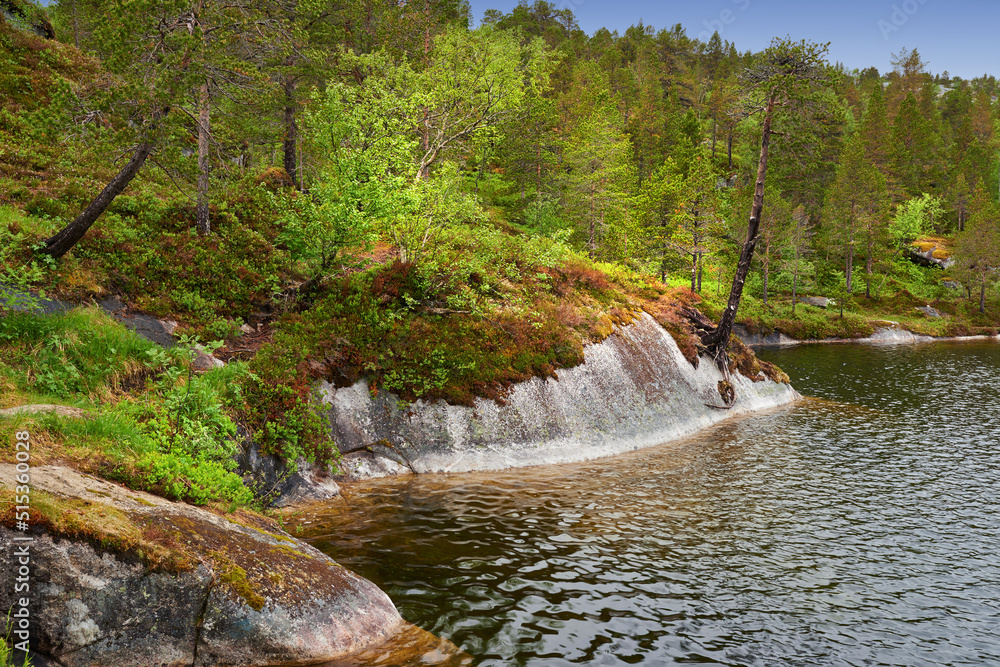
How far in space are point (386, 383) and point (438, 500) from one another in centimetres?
368

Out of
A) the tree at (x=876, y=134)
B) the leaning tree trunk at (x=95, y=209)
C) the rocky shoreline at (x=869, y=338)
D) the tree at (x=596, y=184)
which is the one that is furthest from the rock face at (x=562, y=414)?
the tree at (x=876, y=134)

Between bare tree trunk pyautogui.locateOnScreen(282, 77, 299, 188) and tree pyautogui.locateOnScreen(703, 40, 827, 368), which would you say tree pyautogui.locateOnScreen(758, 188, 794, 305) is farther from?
bare tree trunk pyautogui.locateOnScreen(282, 77, 299, 188)

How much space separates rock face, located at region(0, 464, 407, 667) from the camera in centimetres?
518

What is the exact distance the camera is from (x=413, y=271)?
53.1ft

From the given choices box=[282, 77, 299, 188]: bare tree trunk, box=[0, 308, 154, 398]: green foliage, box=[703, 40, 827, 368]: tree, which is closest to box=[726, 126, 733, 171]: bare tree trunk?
box=[703, 40, 827, 368]: tree

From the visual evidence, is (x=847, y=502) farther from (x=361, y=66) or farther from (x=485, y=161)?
(x=485, y=161)

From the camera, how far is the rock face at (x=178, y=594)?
5.18 m

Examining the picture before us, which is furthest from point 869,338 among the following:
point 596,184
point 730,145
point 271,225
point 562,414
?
point 271,225

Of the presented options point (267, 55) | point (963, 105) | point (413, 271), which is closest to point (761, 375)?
point (413, 271)

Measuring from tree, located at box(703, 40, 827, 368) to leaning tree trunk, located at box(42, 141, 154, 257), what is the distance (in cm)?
2053

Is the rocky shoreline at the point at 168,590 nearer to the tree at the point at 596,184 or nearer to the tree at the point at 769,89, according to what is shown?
the tree at the point at 769,89

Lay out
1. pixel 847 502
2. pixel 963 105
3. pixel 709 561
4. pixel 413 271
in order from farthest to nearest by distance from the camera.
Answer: pixel 963 105 → pixel 413 271 → pixel 847 502 → pixel 709 561

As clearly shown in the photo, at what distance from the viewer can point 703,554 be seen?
9789 mm

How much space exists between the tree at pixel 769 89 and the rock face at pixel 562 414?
6.08 ft
